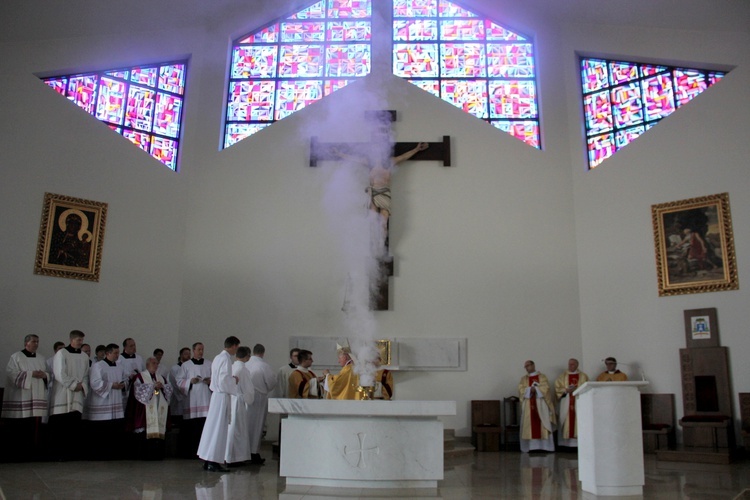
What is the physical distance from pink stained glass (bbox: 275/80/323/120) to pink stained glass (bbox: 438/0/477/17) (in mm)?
2587

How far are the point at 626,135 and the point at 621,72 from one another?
1.12 meters

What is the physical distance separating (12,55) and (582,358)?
32.1 feet

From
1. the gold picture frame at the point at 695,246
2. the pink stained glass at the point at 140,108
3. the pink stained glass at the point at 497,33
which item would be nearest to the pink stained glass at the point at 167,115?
the pink stained glass at the point at 140,108

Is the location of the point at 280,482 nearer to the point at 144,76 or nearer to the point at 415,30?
the point at 144,76

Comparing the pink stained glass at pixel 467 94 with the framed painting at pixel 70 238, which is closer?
the framed painting at pixel 70 238

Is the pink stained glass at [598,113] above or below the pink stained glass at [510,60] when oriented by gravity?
below

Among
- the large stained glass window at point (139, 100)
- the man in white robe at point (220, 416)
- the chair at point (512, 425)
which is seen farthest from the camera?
the large stained glass window at point (139, 100)

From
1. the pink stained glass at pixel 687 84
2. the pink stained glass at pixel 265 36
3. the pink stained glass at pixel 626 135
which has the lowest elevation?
the pink stained glass at pixel 626 135

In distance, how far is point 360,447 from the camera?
6.13 metres

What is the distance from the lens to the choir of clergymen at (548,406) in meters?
10.4

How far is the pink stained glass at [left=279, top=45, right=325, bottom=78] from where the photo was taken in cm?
1259

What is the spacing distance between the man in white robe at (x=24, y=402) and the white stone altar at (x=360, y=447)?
3883 millimetres

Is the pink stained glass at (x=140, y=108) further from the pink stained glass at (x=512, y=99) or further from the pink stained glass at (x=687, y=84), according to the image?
the pink stained glass at (x=687, y=84)

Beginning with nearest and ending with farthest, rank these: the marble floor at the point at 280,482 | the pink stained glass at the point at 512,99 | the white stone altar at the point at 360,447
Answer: the marble floor at the point at 280,482 < the white stone altar at the point at 360,447 < the pink stained glass at the point at 512,99
